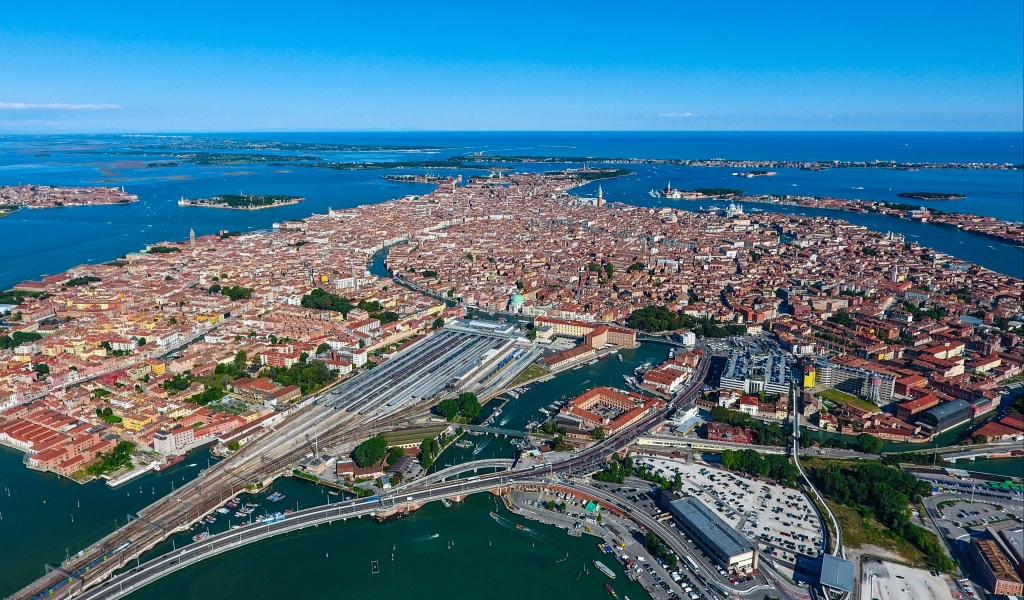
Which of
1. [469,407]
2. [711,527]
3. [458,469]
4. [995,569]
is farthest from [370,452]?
[995,569]

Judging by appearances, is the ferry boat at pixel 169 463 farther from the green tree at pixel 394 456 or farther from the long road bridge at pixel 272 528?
the green tree at pixel 394 456

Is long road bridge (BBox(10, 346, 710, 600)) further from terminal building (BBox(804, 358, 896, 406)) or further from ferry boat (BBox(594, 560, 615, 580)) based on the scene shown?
terminal building (BBox(804, 358, 896, 406))

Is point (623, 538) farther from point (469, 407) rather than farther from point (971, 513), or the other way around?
point (971, 513)

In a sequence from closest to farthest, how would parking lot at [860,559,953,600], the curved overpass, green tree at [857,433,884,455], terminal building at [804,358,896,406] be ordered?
parking lot at [860,559,953,600] → the curved overpass → green tree at [857,433,884,455] → terminal building at [804,358,896,406]

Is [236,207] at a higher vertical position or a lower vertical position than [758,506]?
higher

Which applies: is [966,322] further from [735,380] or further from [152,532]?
[152,532]

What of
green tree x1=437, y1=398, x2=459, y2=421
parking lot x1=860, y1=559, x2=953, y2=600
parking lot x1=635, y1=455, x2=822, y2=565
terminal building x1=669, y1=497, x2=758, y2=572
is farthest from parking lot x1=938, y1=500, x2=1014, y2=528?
green tree x1=437, y1=398, x2=459, y2=421
